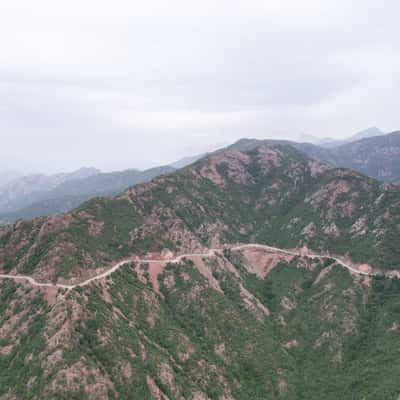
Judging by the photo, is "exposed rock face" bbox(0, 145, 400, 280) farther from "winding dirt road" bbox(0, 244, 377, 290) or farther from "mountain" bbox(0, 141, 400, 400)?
"winding dirt road" bbox(0, 244, 377, 290)

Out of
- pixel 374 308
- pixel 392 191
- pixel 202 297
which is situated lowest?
pixel 374 308

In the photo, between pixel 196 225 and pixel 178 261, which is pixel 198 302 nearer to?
pixel 178 261

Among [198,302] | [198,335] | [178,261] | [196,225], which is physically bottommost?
[198,335]

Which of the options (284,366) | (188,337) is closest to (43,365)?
(188,337)

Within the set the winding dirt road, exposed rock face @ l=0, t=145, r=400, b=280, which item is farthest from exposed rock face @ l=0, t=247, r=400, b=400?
exposed rock face @ l=0, t=145, r=400, b=280

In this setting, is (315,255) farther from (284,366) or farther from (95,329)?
(95,329)

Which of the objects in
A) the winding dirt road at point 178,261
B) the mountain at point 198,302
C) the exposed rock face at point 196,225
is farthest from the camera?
the exposed rock face at point 196,225

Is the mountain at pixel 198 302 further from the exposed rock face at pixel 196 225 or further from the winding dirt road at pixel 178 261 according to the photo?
the winding dirt road at pixel 178 261

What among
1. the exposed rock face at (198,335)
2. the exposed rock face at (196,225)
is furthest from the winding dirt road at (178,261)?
the exposed rock face at (196,225)

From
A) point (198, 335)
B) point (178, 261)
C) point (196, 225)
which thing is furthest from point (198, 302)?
point (196, 225)
